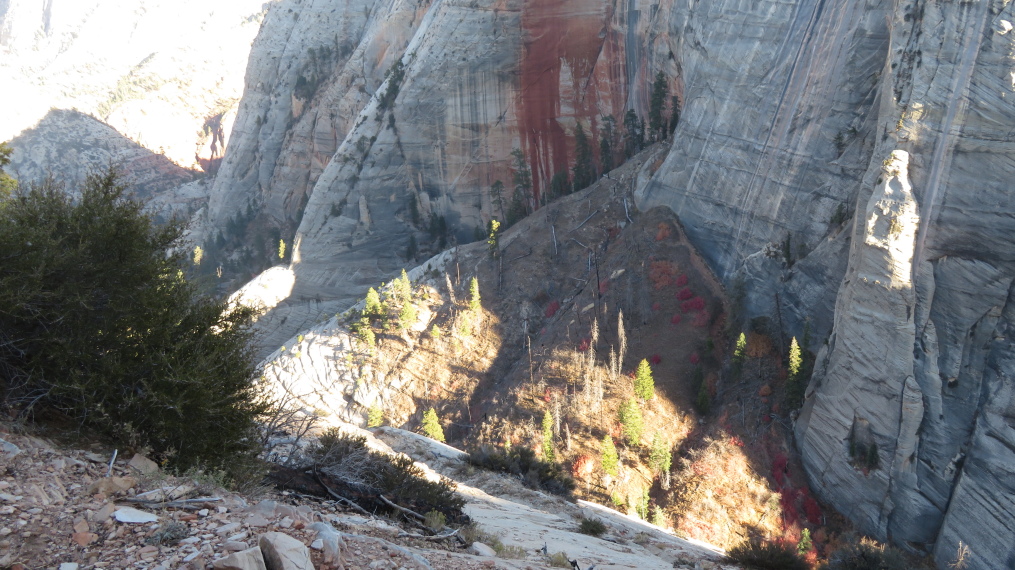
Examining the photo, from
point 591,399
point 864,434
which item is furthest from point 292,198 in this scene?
point 864,434

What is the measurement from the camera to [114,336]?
977 cm

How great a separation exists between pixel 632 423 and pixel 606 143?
90.6ft

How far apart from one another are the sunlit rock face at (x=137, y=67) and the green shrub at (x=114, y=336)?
4453 inches

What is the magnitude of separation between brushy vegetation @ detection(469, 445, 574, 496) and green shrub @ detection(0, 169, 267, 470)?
41.7 ft

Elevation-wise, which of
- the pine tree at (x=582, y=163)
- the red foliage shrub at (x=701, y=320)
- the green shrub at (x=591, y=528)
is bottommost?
the green shrub at (x=591, y=528)

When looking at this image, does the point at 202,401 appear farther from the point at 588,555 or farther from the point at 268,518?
the point at 588,555

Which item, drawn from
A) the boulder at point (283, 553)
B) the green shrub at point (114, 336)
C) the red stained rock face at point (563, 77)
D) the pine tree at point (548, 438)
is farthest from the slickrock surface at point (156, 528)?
the red stained rock face at point (563, 77)

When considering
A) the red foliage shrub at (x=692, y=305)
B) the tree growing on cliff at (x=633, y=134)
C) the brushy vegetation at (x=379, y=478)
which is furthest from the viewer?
the tree growing on cliff at (x=633, y=134)

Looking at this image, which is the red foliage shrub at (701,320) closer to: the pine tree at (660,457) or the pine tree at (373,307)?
the pine tree at (660,457)

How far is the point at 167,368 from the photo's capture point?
9664 mm

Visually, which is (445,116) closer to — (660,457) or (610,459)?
(610,459)

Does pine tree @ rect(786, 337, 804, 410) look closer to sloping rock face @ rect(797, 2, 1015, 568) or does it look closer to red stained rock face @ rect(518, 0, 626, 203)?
sloping rock face @ rect(797, 2, 1015, 568)

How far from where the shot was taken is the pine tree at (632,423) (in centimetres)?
3131

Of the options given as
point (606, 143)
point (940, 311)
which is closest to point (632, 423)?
point (940, 311)
